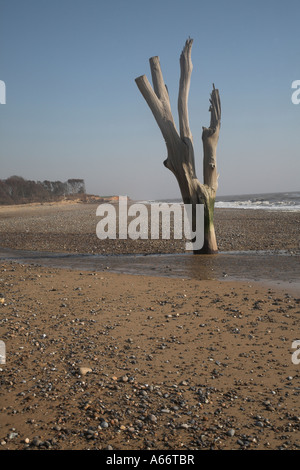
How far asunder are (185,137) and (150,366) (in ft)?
24.8

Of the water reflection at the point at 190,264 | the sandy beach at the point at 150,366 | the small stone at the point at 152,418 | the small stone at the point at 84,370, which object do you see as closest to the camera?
the sandy beach at the point at 150,366

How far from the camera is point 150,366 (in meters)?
3.93

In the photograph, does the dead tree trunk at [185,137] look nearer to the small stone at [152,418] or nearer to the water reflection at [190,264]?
the water reflection at [190,264]

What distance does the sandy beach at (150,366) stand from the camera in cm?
285

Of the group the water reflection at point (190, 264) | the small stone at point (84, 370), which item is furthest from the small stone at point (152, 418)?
the water reflection at point (190, 264)

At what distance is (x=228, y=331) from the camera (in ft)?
15.9

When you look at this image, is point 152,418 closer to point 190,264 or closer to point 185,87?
point 190,264

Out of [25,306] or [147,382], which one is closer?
[147,382]

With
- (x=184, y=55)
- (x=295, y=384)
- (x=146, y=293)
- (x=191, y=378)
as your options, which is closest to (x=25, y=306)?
(x=146, y=293)

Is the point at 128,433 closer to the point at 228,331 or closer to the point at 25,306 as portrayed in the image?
the point at 228,331

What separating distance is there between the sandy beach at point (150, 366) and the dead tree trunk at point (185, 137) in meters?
3.89

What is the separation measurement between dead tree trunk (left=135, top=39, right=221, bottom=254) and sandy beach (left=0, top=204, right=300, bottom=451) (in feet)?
12.8
